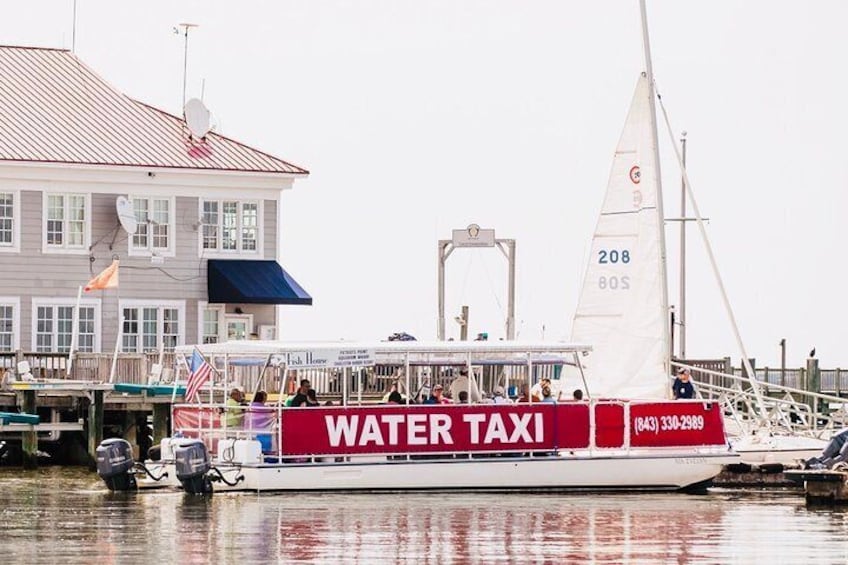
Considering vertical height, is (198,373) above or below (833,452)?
above

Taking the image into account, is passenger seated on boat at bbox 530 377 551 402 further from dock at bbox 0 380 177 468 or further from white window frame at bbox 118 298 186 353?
white window frame at bbox 118 298 186 353

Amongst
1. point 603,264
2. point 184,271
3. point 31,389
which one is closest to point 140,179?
point 184,271

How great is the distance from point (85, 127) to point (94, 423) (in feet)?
38.1

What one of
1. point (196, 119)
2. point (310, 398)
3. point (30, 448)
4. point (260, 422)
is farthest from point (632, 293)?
point (196, 119)

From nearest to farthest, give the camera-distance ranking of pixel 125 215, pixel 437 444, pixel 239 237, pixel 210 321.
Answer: pixel 437 444 < pixel 125 215 < pixel 210 321 < pixel 239 237

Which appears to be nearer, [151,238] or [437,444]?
[437,444]

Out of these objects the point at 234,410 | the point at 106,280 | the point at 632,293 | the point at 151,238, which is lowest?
the point at 234,410

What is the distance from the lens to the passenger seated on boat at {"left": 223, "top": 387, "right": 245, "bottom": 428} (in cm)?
3775

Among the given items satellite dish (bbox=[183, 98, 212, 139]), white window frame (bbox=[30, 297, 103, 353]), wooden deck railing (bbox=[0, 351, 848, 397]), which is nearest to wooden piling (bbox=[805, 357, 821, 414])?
wooden deck railing (bbox=[0, 351, 848, 397])

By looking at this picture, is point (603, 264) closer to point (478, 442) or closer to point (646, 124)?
point (646, 124)

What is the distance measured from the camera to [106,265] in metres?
56.1

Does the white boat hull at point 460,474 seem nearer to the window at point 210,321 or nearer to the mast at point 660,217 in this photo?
the mast at point 660,217

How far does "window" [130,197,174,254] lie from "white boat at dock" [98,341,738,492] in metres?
18.4

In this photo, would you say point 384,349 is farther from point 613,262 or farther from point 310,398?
point 613,262
